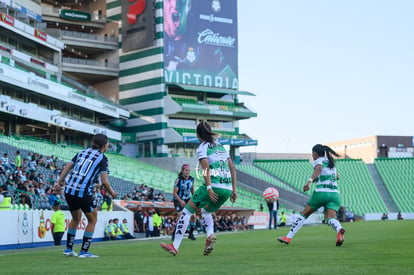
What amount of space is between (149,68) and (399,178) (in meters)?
30.0

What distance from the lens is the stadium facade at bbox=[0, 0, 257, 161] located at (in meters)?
72.4

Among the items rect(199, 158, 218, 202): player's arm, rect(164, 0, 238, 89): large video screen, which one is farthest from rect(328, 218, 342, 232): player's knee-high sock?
rect(164, 0, 238, 89): large video screen

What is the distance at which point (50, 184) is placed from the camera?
32938 millimetres

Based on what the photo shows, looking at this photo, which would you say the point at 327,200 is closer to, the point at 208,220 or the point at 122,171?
the point at 208,220

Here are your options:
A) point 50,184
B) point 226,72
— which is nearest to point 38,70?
point 226,72

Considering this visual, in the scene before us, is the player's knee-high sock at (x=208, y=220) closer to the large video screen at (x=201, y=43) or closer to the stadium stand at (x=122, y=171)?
the stadium stand at (x=122, y=171)

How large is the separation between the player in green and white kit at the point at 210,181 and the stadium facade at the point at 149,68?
182ft

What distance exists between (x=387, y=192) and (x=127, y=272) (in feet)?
222

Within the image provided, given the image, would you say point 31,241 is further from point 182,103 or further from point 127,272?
point 182,103

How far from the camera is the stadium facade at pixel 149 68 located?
72375 millimetres

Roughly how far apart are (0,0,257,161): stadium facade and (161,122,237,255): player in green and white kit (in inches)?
2190

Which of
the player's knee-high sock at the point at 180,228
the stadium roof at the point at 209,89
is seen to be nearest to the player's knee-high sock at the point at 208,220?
the player's knee-high sock at the point at 180,228

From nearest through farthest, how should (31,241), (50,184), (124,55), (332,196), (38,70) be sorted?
(332,196)
(31,241)
(50,184)
(38,70)
(124,55)

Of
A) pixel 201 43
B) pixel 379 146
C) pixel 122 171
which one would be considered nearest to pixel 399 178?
pixel 201 43
